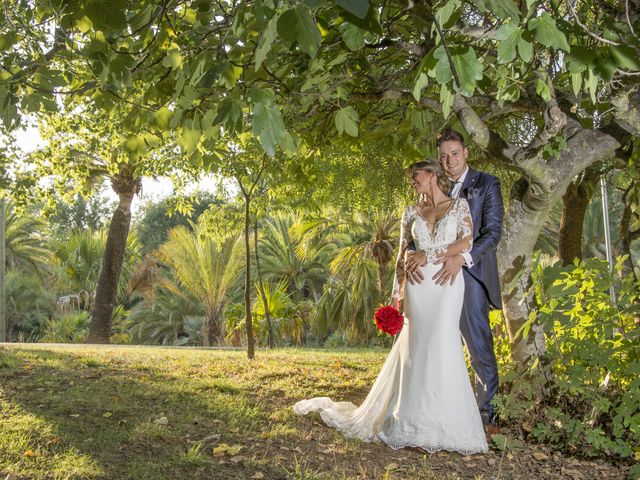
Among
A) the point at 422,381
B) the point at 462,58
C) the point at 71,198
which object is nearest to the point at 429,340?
the point at 422,381

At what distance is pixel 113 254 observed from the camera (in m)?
15.3

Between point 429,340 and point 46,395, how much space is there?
3431 millimetres

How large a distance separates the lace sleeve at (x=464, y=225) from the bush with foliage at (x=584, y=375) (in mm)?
825

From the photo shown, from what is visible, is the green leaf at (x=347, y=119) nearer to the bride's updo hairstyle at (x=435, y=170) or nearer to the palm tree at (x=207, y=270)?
the bride's updo hairstyle at (x=435, y=170)

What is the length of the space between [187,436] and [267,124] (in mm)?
2895

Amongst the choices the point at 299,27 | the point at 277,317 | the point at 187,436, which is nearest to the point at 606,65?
the point at 299,27

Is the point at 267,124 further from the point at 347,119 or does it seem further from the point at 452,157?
the point at 452,157

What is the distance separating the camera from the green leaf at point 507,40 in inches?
92.4

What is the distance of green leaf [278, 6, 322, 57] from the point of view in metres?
2.02

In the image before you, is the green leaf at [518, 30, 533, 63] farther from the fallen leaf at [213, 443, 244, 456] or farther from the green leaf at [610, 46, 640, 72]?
the fallen leaf at [213, 443, 244, 456]

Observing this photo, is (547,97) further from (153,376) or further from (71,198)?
(71,198)

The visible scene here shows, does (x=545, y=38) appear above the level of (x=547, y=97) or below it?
below

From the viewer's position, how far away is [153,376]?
23.0 ft

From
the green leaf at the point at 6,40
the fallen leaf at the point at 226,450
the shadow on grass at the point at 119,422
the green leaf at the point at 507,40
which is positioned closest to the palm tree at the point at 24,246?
the shadow on grass at the point at 119,422
